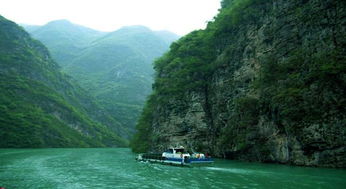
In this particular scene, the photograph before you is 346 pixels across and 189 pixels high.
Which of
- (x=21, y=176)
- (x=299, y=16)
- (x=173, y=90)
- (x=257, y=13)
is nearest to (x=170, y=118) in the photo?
(x=173, y=90)

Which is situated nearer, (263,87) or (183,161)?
(183,161)

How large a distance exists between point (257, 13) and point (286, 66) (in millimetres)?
17760

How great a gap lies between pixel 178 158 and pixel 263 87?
1956cm

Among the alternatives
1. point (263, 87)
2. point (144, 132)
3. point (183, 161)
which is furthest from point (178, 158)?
point (144, 132)

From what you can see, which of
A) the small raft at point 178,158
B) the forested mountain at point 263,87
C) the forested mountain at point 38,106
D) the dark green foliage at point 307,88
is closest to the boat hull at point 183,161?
the small raft at point 178,158

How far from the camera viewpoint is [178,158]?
1953 inches

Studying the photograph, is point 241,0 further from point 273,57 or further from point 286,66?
point 286,66

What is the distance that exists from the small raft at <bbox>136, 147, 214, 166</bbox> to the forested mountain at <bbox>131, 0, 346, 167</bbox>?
9.45m

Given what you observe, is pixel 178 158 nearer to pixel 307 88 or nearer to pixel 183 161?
pixel 183 161

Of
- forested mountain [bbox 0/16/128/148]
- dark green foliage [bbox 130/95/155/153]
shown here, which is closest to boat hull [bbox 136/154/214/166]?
dark green foliage [bbox 130/95/155/153]

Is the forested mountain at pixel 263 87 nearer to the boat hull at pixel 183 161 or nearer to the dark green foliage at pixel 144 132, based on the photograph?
the dark green foliage at pixel 144 132

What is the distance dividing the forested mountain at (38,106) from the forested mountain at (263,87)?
5547 cm

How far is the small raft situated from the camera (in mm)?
47750

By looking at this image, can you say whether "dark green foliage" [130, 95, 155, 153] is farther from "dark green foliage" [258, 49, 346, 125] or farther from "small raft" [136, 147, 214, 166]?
"dark green foliage" [258, 49, 346, 125]
